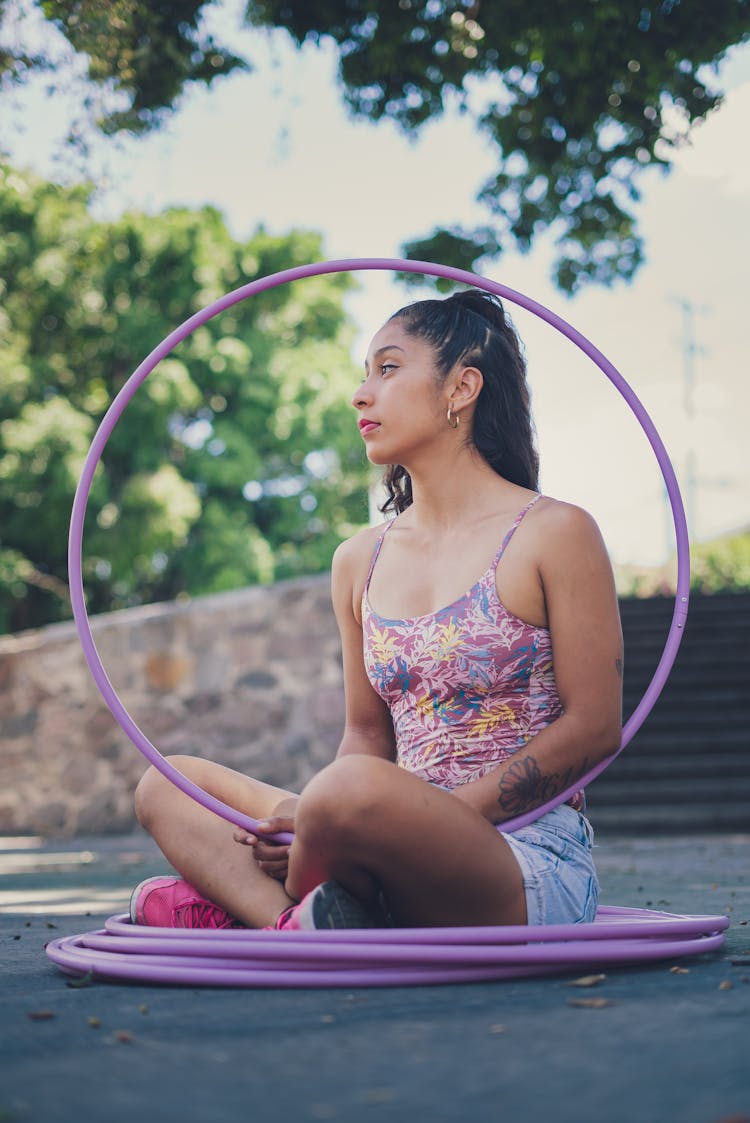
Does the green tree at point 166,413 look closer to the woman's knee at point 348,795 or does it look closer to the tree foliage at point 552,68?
the tree foliage at point 552,68

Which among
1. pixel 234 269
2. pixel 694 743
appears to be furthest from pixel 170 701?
pixel 234 269

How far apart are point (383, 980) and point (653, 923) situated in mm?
548

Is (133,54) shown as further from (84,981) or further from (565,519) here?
(84,981)

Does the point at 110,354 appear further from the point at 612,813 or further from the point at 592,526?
the point at 592,526

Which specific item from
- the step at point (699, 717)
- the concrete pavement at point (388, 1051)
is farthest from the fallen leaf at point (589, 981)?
the step at point (699, 717)

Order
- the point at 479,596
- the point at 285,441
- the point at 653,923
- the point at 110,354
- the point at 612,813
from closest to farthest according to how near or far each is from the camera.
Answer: the point at 653,923 < the point at 479,596 < the point at 612,813 < the point at 110,354 < the point at 285,441

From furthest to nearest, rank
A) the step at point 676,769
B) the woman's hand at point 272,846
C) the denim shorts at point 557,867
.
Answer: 1. the step at point 676,769
2. the woman's hand at point 272,846
3. the denim shorts at point 557,867

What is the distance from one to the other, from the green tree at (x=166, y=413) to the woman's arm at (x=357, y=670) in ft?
40.6

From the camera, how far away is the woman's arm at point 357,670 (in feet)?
8.80

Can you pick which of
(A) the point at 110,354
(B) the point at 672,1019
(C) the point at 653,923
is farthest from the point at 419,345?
(A) the point at 110,354

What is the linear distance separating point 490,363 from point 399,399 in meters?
0.23

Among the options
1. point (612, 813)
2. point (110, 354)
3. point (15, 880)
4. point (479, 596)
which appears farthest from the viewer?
point (110, 354)

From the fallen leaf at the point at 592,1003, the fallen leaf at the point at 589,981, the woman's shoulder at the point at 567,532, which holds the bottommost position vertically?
the fallen leaf at the point at 589,981

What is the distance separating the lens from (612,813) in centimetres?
662
